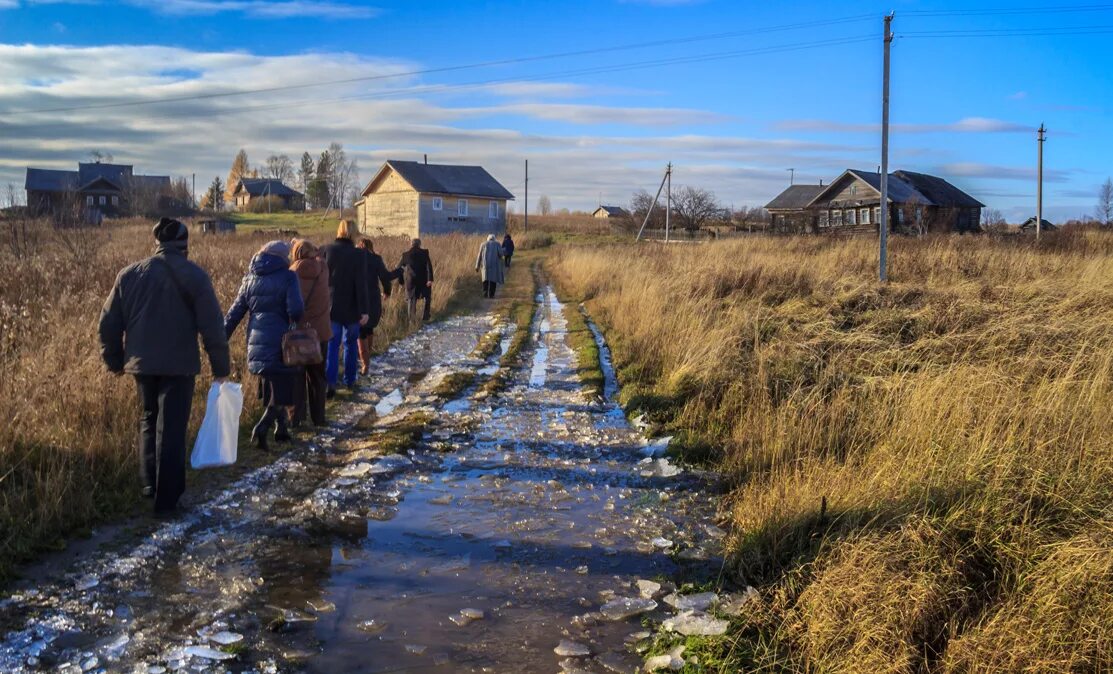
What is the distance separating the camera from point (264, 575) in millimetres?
4770

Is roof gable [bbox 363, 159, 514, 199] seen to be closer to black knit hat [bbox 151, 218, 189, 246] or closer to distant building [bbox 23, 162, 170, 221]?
distant building [bbox 23, 162, 170, 221]

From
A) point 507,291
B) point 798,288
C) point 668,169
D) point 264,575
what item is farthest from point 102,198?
point 264,575

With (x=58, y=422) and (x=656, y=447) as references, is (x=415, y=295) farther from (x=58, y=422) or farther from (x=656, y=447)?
(x=58, y=422)

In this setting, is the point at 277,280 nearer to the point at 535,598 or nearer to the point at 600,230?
the point at 535,598

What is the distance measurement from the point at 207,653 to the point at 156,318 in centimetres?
258

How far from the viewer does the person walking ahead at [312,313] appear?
27.3 ft

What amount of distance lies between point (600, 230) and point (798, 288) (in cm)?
4958

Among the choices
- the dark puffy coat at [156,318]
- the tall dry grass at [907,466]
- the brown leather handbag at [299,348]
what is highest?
the dark puffy coat at [156,318]

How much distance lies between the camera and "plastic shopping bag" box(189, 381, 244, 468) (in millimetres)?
5984

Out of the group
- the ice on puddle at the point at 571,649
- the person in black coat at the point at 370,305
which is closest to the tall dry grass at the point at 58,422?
the person in black coat at the point at 370,305

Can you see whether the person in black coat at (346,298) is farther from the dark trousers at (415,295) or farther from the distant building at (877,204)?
the distant building at (877,204)

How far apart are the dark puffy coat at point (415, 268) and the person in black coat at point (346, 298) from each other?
5.99 meters

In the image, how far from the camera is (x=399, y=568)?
4.99 m

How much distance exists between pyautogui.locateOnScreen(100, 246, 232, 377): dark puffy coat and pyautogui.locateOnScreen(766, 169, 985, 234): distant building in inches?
1858
